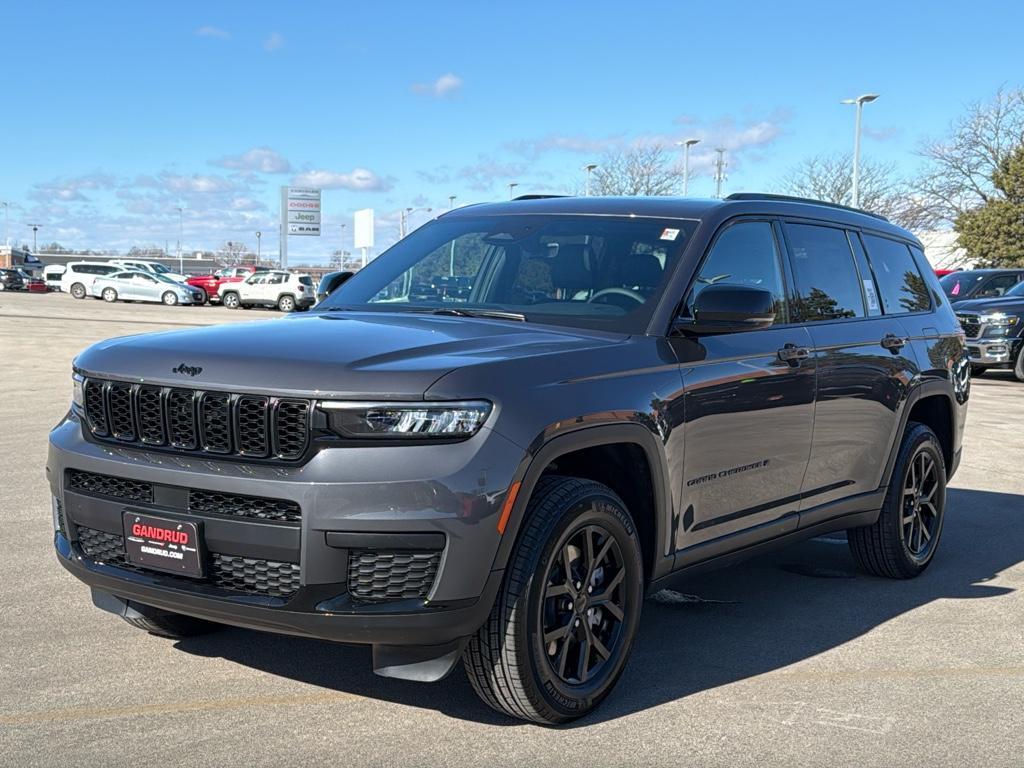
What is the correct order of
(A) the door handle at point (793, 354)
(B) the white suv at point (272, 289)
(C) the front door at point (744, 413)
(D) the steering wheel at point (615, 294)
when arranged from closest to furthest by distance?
(C) the front door at point (744, 413), (D) the steering wheel at point (615, 294), (A) the door handle at point (793, 354), (B) the white suv at point (272, 289)

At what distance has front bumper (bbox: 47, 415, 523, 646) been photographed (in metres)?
3.57

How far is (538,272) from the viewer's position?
5.20m

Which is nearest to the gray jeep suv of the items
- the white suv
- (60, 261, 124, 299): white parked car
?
the white suv

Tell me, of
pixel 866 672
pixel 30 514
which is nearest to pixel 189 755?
pixel 866 672

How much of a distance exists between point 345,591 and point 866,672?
2.32 meters

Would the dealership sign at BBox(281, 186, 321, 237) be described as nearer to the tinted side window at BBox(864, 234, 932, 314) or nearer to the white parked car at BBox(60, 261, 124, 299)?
the white parked car at BBox(60, 261, 124, 299)

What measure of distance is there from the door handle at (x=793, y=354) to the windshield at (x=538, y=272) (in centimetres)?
68

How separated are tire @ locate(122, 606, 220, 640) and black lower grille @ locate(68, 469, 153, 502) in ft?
2.54

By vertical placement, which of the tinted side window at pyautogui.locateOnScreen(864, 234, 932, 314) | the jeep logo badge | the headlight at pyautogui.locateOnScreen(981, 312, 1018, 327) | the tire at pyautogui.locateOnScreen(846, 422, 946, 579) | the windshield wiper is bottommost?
the tire at pyautogui.locateOnScreen(846, 422, 946, 579)

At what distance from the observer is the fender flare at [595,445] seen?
3768 millimetres

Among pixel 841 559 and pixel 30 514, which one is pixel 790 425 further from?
pixel 30 514

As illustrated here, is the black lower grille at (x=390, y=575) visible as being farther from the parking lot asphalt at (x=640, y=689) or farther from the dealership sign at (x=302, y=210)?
the dealership sign at (x=302, y=210)

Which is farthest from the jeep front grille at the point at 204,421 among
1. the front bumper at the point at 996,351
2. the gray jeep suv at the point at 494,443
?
the front bumper at the point at 996,351

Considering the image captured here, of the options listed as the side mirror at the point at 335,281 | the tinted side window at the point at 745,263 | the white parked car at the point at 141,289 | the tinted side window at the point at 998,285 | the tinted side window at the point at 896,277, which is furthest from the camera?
the white parked car at the point at 141,289
